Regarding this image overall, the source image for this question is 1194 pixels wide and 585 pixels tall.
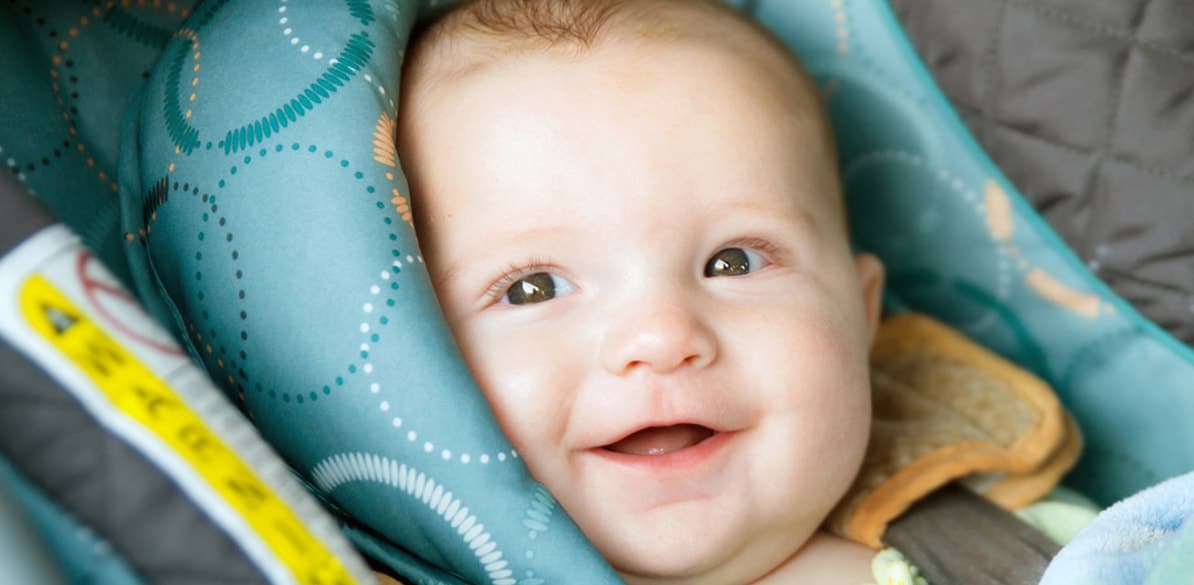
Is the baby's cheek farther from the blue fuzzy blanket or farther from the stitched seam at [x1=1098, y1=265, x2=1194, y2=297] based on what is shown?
the stitched seam at [x1=1098, y1=265, x2=1194, y2=297]

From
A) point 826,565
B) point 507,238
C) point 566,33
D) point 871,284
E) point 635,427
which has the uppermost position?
point 566,33

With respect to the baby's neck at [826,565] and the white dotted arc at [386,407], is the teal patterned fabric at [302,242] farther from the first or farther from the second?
the baby's neck at [826,565]

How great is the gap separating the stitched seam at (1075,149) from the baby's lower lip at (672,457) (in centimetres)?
53

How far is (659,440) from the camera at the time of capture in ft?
3.30

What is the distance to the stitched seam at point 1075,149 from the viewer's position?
45.8 inches

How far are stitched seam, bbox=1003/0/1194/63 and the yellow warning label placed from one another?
3.05 ft

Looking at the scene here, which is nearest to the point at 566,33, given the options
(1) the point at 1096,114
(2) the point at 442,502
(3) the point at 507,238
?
(3) the point at 507,238

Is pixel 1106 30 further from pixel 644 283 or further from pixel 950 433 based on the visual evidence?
pixel 644 283

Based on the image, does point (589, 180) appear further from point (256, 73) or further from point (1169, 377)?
point (1169, 377)

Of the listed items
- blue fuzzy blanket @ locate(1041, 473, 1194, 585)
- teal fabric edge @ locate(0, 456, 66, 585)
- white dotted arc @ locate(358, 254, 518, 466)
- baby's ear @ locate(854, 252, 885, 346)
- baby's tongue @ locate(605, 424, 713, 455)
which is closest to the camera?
teal fabric edge @ locate(0, 456, 66, 585)

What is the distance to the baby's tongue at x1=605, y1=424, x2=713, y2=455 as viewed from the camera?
1000 millimetres

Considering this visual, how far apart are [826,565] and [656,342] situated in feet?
1.11

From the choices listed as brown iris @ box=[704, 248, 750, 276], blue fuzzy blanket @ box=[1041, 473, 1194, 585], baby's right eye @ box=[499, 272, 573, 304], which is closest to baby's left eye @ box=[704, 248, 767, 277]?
brown iris @ box=[704, 248, 750, 276]

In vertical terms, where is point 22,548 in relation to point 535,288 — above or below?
above
